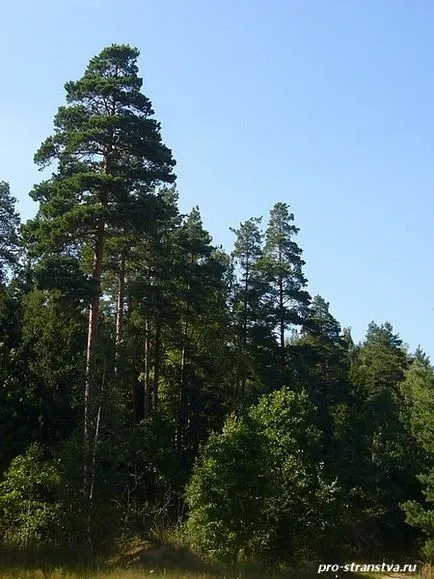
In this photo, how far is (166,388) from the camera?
1604 inches


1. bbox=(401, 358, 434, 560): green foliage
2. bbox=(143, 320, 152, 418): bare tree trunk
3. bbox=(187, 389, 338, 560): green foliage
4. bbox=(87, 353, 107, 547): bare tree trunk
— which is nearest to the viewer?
bbox=(87, 353, 107, 547): bare tree trunk

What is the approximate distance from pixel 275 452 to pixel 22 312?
57.4 feet

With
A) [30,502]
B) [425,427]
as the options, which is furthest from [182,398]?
[30,502]

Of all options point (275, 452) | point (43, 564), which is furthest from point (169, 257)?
point (43, 564)

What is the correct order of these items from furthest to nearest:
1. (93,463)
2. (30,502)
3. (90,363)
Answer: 1. (90,363)
2. (30,502)
3. (93,463)

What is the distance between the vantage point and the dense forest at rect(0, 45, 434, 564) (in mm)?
21578

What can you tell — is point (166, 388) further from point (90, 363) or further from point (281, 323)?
point (90, 363)

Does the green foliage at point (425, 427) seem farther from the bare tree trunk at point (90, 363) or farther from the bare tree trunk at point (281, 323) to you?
the bare tree trunk at point (90, 363)

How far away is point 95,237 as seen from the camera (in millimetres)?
23922

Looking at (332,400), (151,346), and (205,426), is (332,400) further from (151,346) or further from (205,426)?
(151,346)

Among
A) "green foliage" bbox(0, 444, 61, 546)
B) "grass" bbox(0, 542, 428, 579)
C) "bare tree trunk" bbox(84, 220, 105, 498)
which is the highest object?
"bare tree trunk" bbox(84, 220, 105, 498)

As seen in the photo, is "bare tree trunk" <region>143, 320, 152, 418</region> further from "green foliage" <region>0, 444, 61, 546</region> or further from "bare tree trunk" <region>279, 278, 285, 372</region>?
"green foliage" <region>0, 444, 61, 546</region>

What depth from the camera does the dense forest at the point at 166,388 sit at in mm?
21578

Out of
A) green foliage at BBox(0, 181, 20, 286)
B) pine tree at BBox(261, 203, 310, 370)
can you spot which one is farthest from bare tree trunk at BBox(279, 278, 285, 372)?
green foliage at BBox(0, 181, 20, 286)
